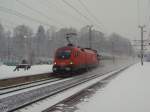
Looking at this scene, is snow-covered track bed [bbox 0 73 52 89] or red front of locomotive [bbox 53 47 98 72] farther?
red front of locomotive [bbox 53 47 98 72]

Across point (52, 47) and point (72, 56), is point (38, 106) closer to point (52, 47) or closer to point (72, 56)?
point (72, 56)

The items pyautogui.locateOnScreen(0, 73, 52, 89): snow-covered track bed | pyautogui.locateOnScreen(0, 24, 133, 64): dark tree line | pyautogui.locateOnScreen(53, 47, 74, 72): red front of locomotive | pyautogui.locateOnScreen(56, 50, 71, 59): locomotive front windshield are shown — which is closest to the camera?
pyautogui.locateOnScreen(0, 73, 52, 89): snow-covered track bed

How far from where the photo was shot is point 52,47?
371 feet

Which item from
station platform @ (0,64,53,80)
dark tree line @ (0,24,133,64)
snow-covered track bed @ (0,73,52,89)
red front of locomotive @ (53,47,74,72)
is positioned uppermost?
dark tree line @ (0,24,133,64)

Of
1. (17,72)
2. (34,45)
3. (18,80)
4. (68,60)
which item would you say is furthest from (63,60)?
(34,45)

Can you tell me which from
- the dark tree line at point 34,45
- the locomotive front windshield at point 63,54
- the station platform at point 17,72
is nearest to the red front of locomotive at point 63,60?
the locomotive front windshield at point 63,54

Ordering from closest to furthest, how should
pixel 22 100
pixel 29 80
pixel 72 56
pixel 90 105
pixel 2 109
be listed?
pixel 2 109 → pixel 90 105 → pixel 22 100 → pixel 29 80 → pixel 72 56

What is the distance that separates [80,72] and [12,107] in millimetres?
23752

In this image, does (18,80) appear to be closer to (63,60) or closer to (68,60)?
(68,60)

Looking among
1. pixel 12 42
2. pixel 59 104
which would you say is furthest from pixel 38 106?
pixel 12 42

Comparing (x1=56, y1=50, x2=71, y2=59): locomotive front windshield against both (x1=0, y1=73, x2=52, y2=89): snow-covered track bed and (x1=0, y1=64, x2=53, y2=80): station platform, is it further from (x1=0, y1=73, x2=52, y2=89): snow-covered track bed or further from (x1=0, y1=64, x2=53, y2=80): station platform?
(x1=0, y1=73, x2=52, y2=89): snow-covered track bed

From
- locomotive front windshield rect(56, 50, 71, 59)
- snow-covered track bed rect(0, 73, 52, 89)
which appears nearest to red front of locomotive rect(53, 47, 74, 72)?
locomotive front windshield rect(56, 50, 71, 59)

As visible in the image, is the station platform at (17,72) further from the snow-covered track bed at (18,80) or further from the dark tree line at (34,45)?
the dark tree line at (34,45)

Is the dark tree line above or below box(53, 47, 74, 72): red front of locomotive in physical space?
above
